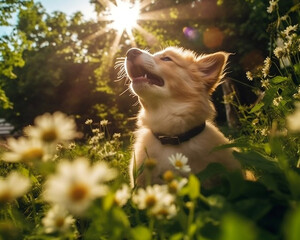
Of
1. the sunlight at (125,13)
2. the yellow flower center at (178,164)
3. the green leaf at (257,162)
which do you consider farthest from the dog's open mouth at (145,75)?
the sunlight at (125,13)

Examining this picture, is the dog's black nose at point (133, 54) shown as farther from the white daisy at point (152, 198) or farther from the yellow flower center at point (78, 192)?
the yellow flower center at point (78, 192)

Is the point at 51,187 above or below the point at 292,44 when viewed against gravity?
below

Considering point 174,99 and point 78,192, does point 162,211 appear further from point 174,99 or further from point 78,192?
point 174,99

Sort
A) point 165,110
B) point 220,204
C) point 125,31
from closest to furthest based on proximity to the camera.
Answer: point 220,204, point 165,110, point 125,31

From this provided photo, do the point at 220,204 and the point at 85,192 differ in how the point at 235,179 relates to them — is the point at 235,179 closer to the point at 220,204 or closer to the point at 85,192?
the point at 220,204

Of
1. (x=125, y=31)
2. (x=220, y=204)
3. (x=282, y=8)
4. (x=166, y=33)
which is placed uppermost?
(x=125, y=31)

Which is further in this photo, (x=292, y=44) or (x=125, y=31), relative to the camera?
(x=125, y=31)

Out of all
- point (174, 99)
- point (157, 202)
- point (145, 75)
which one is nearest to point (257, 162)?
A: point (157, 202)

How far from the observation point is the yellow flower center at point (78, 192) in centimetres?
71

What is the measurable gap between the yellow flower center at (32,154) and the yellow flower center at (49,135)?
0.03 m

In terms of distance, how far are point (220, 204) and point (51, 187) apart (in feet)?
1.82

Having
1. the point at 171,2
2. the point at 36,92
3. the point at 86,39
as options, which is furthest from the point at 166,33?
the point at 36,92

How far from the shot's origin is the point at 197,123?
3.47 metres

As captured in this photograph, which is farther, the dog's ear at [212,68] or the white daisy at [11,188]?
the dog's ear at [212,68]
